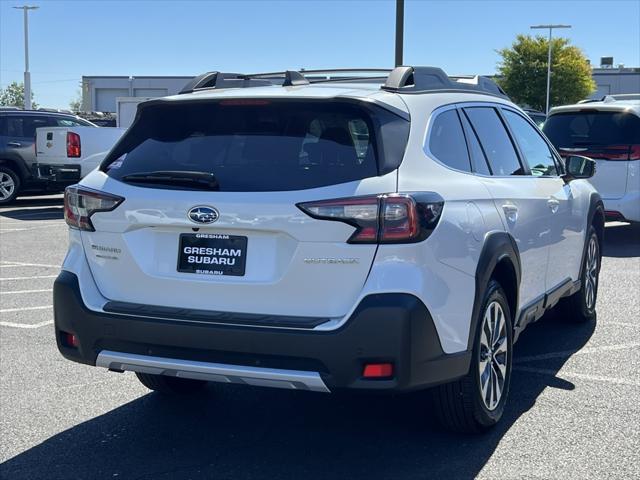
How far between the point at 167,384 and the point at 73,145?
1213 cm

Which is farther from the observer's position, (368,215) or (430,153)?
(430,153)


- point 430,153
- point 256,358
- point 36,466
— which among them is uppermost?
point 430,153

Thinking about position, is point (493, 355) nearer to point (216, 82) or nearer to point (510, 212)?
point (510, 212)

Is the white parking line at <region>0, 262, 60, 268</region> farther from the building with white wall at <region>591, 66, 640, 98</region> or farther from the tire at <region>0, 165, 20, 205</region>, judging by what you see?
the building with white wall at <region>591, 66, 640, 98</region>

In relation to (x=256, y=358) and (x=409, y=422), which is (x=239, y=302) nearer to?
(x=256, y=358)

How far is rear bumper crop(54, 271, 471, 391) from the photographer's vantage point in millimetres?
3604

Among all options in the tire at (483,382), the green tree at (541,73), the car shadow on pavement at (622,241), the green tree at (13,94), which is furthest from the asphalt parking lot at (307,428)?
the green tree at (13,94)

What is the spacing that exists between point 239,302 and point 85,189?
3.29ft

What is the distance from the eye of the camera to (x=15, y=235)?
12.9 metres

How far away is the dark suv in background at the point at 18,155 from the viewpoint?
1723cm

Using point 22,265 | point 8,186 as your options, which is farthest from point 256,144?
point 8,186

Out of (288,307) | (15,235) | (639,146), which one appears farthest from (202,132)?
(15,235)

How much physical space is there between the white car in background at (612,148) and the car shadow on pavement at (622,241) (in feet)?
1.30

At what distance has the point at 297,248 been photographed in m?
3.70
